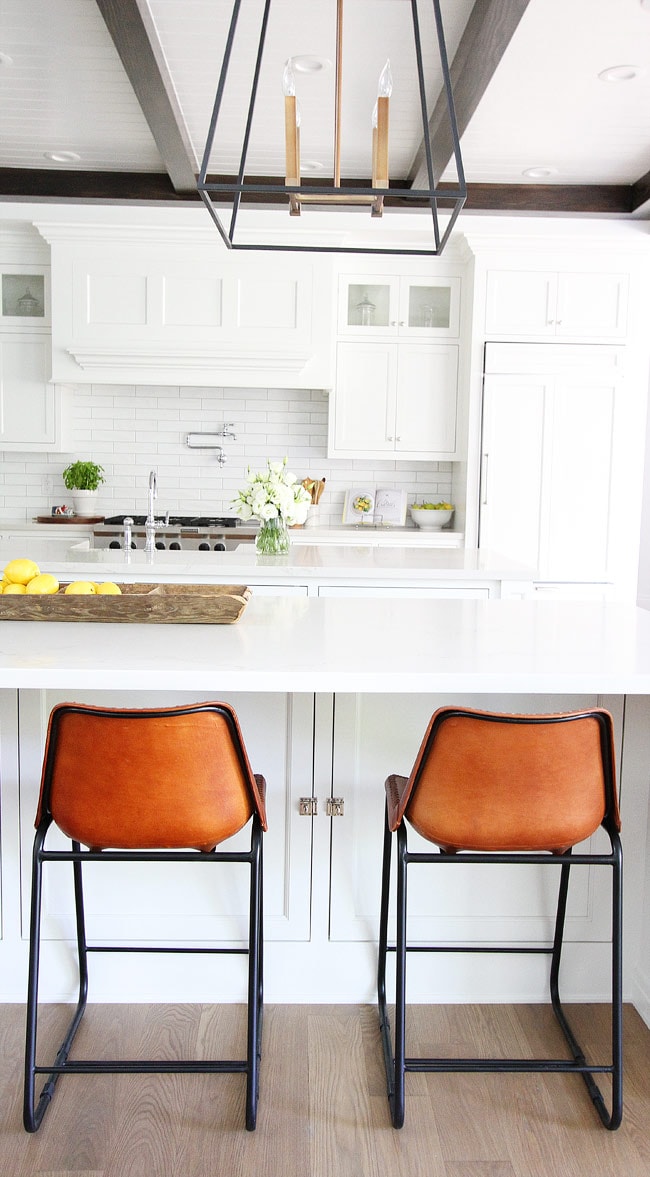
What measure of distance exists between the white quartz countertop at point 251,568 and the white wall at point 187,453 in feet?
6.99

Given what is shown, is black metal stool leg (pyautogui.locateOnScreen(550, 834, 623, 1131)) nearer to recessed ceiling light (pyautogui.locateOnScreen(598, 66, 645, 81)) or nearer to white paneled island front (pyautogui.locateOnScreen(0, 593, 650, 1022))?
white paneled island front (pyautogui.locateOnScreen(0, 593, 650, 1022))

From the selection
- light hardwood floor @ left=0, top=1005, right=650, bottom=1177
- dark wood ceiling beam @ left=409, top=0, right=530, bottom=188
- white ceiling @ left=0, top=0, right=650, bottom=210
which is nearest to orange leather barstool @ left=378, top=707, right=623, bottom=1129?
light hardwood floor @ left=0, top=1005, right=650, bottom=1177

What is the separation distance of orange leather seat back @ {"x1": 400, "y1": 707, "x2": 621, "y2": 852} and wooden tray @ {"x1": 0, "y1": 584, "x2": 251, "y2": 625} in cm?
71

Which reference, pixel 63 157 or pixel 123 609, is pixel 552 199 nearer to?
pixel 63 157

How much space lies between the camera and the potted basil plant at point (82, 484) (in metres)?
5.59

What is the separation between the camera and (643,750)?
2.15 m

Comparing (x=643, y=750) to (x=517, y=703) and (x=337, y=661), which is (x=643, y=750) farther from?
(x=337, y=661)

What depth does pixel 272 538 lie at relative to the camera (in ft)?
12.3

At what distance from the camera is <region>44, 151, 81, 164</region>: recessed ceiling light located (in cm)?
461

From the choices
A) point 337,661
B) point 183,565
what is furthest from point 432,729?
point 183,565

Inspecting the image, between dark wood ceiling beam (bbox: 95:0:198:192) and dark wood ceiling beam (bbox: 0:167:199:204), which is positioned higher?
dark wood ceiling beam (bbox: 0:167:199:204)

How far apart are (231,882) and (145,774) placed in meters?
0.69

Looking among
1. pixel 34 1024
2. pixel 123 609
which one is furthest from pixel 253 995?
pixel 123 609

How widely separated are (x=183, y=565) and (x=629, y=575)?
2.89m
